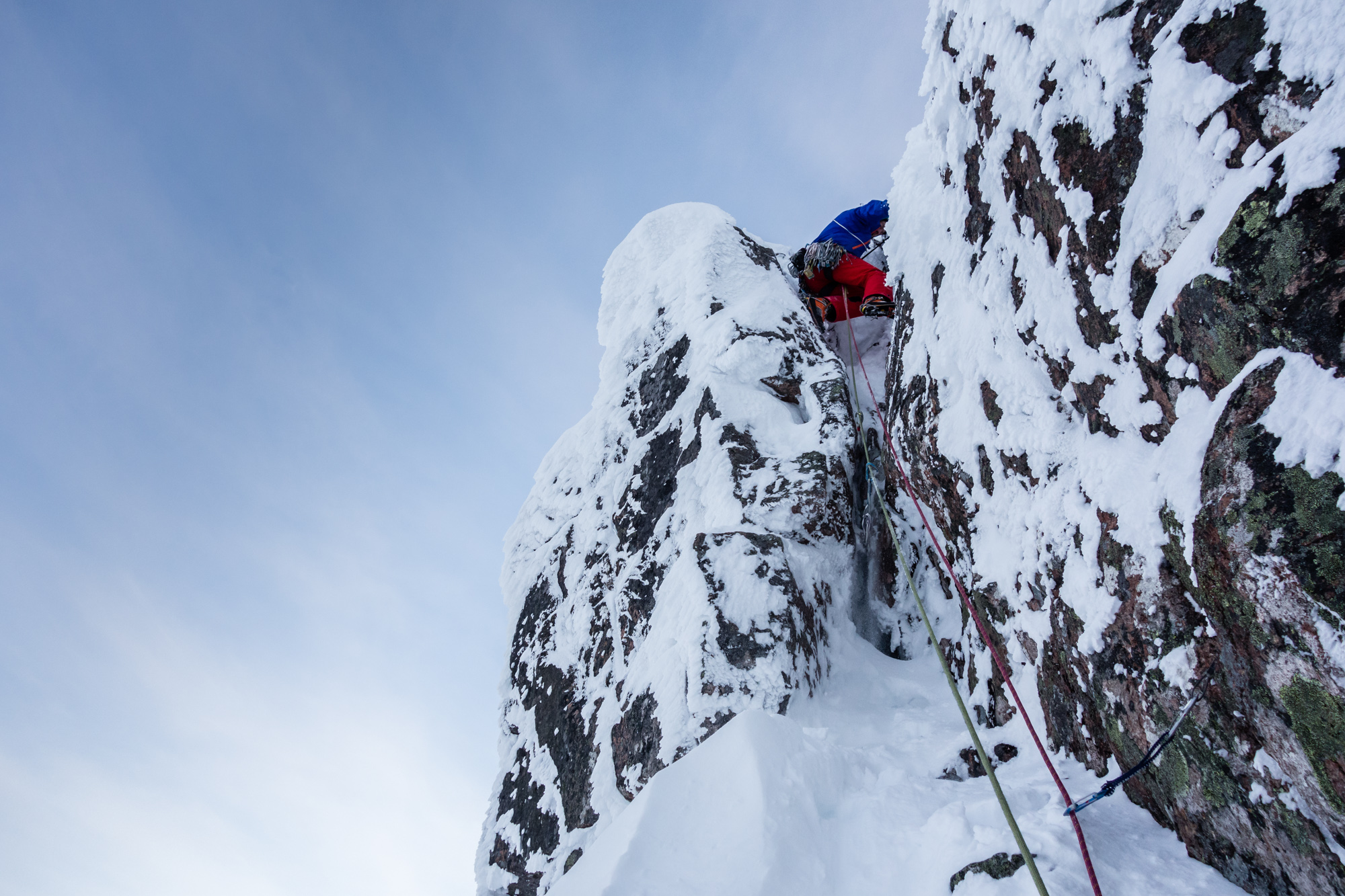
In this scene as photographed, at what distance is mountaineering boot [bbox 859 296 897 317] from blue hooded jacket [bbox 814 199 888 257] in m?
1.26

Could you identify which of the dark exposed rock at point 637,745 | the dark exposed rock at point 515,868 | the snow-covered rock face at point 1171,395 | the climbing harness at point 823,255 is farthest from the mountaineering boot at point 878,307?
the dark exposed rock at point 515,868

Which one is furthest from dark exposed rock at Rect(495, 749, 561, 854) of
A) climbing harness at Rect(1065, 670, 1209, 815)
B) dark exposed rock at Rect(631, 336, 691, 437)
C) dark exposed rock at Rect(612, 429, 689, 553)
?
climbing harness at Rect(1065, 670, 1209, 815)

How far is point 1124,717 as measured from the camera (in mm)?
2848

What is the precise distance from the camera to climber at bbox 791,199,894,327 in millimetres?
9164

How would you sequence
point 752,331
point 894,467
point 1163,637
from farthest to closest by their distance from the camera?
point 752,331, point 894,467, point 1163,637

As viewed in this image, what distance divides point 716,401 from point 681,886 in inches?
209

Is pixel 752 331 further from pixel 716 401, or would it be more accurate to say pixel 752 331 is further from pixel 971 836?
pixel 971 836

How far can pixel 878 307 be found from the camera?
8250 millimetres

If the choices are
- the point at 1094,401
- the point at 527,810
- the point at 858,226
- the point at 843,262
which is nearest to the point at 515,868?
the point at 527,810

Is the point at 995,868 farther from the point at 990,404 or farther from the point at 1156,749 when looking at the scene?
the point at 990,404

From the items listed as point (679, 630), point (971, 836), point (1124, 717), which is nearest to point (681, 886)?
point (971, 836)

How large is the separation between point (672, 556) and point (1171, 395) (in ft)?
15.4

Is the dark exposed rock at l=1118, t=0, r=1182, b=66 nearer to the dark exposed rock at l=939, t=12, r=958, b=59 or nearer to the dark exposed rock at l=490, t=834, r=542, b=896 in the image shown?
the dark exposed rock at l=939, t=12, r=958, b=59

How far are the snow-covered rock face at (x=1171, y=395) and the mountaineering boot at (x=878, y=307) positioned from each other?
12.8ft
